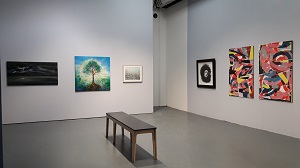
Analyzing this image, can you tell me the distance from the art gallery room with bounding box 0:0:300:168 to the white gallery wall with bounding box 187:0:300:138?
0.03 metres

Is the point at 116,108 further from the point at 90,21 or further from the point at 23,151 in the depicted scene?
the point at 23,151

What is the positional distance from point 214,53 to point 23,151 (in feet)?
18.3

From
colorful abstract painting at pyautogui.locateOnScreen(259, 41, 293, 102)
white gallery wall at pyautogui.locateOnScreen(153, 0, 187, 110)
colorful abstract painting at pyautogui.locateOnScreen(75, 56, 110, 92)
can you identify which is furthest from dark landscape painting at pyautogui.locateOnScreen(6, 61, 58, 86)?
colorful abstract painting at pyautogui.locateOnScreen(259, 41, 293, 102)

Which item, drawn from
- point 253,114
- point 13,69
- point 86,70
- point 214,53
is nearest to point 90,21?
point 86,70

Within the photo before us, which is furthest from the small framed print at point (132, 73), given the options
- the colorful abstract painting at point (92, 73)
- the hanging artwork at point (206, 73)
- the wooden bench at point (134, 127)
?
the wooden bench at point (134, 127)

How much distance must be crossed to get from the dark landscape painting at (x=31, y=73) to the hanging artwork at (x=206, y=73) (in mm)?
4394

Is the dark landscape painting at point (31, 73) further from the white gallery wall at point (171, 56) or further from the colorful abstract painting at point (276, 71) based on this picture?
the colorful abstract painting at point (276, 71)

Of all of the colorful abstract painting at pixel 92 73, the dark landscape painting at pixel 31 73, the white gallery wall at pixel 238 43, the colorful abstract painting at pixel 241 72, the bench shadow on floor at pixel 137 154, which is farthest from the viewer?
the colorful abstract painting at pixel 92 73

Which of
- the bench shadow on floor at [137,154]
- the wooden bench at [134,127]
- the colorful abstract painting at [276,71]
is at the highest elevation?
the colorful abstract painting at [276,71]

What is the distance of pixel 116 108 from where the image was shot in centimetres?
845

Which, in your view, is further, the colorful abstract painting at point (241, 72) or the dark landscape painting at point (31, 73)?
the dark landscape painting at point (31, 73)

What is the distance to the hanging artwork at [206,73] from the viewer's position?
776 centimetres

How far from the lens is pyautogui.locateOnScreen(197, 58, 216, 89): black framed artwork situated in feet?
25.5

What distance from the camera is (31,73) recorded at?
7.37 meters
